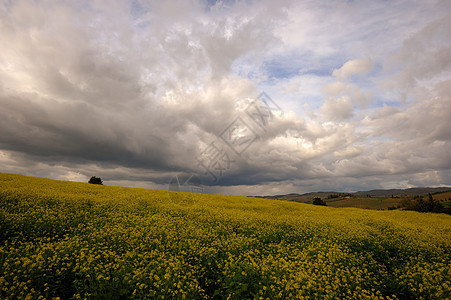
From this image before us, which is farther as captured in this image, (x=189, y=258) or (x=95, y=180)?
(x=95, y=180)

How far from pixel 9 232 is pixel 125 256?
23.8ft

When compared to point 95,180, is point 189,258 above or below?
below

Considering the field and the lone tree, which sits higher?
the lone tree

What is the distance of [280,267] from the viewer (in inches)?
325

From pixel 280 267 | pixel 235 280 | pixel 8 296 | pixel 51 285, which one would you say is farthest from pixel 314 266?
pixel 8 296

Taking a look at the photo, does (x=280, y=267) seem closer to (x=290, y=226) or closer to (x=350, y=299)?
(x=350, y=299)

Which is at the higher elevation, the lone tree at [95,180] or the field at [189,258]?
the lone tree at [95,180]

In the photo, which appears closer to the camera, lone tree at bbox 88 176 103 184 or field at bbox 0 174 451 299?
field at bbox 0 174 451 299

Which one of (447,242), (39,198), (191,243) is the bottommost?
(447,242)

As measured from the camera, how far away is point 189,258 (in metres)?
9.70

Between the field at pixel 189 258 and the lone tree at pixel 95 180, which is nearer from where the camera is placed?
the field at pixel 189 258

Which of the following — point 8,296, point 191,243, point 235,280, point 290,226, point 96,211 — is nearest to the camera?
point 8,296

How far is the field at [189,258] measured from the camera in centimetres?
692

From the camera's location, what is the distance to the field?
6918 millimetres
